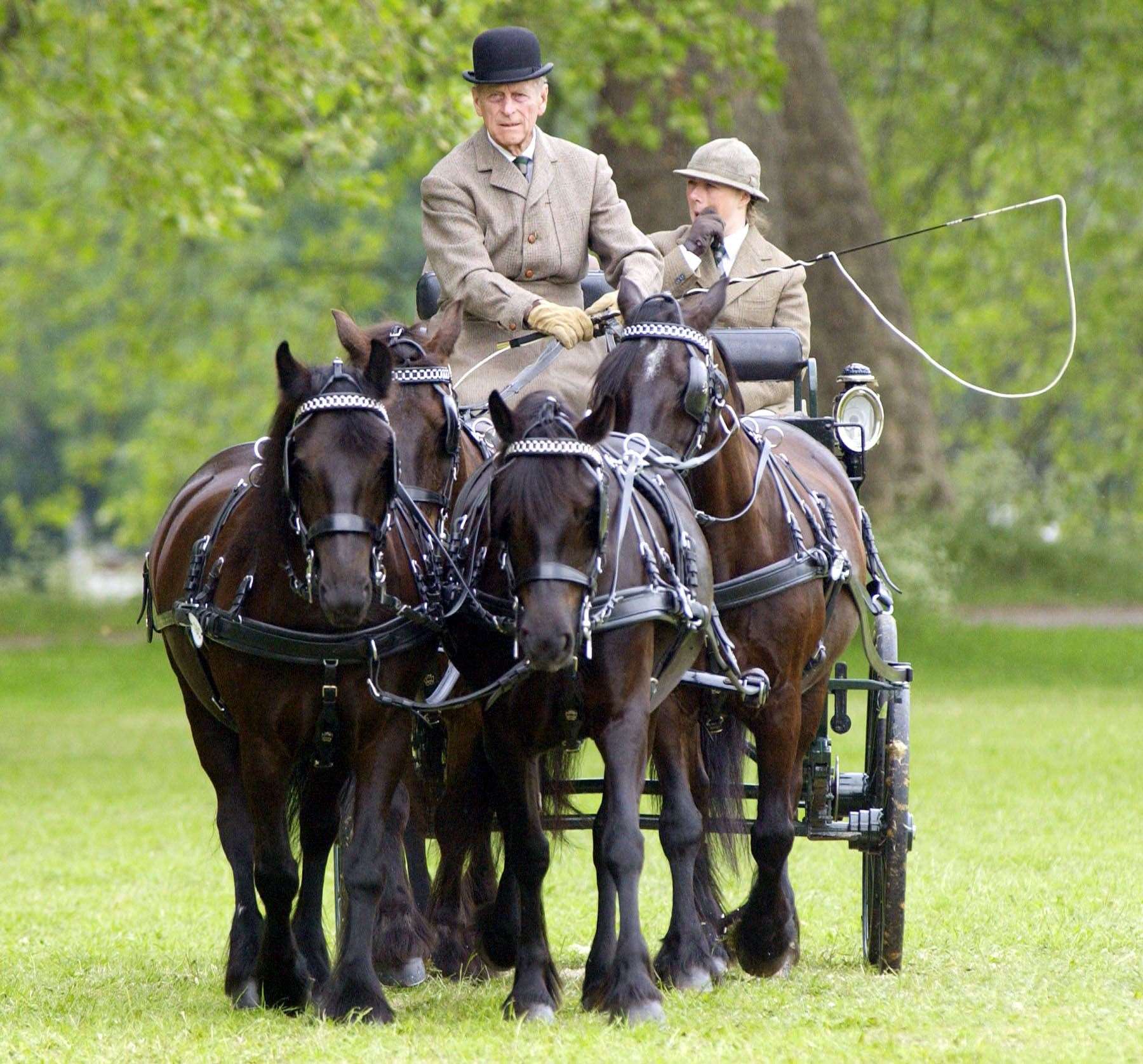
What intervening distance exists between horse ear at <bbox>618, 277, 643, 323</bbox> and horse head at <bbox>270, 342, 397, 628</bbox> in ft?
2.91

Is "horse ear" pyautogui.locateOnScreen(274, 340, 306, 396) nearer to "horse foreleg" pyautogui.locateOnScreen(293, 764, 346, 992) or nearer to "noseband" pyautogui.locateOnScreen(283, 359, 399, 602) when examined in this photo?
"noseband" pyautogui.locateOnScreen(283, 359, 399, 602)

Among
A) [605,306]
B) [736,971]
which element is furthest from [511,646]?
[736,971]

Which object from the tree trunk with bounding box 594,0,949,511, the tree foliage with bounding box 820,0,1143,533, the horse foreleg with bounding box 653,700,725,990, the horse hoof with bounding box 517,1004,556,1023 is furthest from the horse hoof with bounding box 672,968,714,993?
the tree foliage with bounding box 820,0,1143,533

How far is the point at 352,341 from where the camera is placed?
6059 millimetres

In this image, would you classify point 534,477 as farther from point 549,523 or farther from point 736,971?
point 736,971

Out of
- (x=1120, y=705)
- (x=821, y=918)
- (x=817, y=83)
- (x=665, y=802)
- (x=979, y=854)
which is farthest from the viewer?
(x=817, y=83)

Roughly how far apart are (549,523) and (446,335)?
4.00ft

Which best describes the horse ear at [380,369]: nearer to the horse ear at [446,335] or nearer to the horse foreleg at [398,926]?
the horse ear at [446,335]

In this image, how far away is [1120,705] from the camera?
16344 millimetres

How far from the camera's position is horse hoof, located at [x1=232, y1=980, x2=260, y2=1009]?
611 centimetres

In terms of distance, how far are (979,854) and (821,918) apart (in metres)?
1.76

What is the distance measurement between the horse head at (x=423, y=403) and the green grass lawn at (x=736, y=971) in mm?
1639

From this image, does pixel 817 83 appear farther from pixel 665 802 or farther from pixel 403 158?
pixel 665 802

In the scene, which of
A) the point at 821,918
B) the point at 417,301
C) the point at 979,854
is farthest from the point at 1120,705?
the point at 417,301
